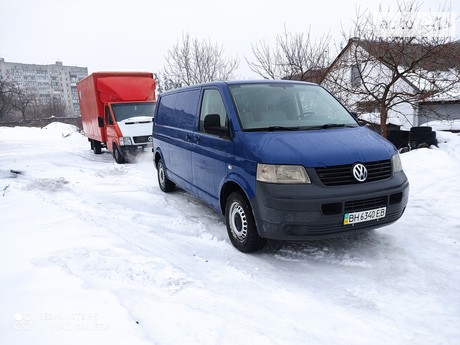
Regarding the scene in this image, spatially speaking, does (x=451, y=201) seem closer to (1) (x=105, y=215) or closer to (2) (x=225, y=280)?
(2) (x=225, y=280)

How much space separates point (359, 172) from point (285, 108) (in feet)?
4.29

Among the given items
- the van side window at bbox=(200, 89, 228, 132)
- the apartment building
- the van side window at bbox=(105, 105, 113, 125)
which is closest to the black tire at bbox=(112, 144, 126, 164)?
the van side window at bbox=(105, 105, 113, 125)

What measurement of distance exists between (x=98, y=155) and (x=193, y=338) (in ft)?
40.9

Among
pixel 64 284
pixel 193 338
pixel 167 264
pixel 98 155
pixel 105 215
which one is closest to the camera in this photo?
pixel 193 338

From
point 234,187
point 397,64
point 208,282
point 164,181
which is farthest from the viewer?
point 397,64

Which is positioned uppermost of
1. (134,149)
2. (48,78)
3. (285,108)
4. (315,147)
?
(48,78)

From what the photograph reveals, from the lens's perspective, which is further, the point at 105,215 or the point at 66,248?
the point at 105,215

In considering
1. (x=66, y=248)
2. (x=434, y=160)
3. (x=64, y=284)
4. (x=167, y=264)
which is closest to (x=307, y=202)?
(x=167, y=264)

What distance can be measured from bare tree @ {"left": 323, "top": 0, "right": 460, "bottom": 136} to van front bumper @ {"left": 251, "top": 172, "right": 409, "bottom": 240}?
7.68 m

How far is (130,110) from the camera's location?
36.6 feet

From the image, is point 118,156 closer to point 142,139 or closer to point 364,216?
point 142,139

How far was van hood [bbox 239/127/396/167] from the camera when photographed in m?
3.15

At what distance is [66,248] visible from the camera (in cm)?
343

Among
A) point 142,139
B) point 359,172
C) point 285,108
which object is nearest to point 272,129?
point 285,108
